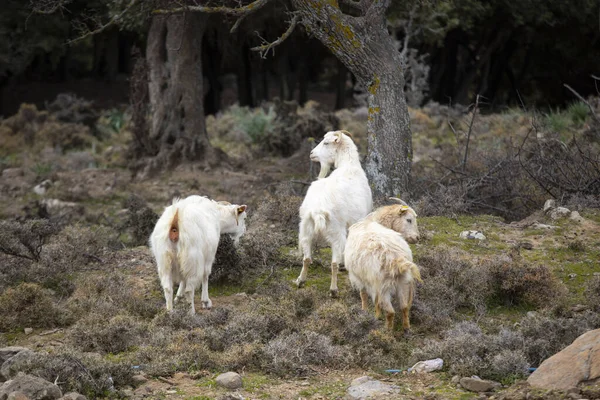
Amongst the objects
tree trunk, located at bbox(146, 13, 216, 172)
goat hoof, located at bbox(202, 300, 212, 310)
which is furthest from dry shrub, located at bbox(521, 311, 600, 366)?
tree trunk, located at bbox(146, 13, 216, 172)

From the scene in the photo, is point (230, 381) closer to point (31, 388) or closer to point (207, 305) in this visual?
point (31, 388)

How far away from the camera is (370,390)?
654 centimetres

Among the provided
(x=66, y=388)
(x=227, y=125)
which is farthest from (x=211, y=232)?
(x=227, y=125)

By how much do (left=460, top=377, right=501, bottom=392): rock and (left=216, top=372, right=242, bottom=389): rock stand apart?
6.14 feet

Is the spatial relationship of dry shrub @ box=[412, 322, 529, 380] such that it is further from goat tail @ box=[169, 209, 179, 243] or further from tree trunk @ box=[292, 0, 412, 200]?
tree trunk @ box=[292, 0, 412, 200]

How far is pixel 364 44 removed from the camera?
12.4 metres

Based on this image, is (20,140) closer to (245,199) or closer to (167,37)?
(167,37)

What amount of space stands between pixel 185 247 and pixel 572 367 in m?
4.20

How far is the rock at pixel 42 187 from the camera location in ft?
60.9

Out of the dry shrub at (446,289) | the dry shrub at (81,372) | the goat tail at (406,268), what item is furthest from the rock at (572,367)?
the dry shrub at (81,372)

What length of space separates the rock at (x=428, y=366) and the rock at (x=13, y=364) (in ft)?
10.8

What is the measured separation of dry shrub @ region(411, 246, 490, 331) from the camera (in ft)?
27.7

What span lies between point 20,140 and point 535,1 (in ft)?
55.6

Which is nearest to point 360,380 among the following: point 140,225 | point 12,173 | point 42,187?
point 140,225
